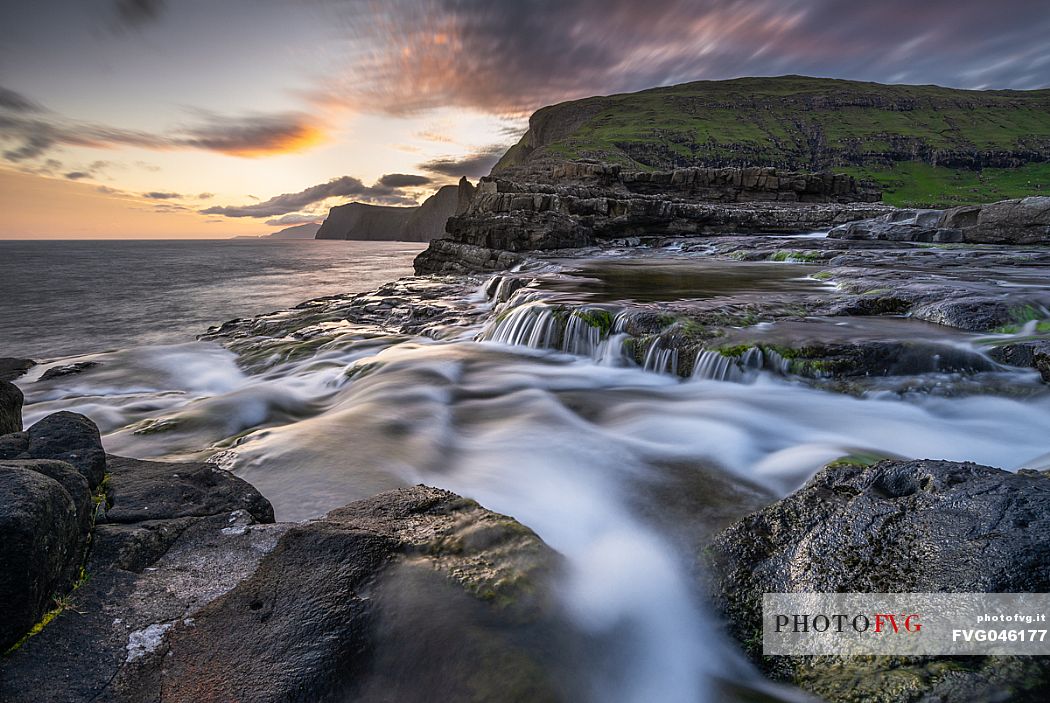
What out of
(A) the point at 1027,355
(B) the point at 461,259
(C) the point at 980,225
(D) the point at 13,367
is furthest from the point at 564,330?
(C) the point at 980,225

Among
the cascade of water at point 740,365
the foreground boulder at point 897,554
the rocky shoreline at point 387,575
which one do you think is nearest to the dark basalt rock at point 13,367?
the rocky shoreline at point 387,575

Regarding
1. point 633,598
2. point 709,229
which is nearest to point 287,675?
point 633,598

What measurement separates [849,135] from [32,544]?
481ft

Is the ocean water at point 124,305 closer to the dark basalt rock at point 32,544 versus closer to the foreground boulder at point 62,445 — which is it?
the foreground boulder at point 62,445

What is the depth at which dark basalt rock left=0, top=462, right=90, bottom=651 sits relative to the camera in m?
2.03

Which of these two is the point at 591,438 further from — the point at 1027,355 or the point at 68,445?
the point at 1027,355

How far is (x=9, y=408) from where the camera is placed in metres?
4.77

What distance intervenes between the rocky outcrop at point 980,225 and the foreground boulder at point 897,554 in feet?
93.4

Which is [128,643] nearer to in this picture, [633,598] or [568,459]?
[633,598]

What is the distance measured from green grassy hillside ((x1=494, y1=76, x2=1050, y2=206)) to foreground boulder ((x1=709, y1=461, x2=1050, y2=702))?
6965 cm

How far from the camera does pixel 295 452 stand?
19.0ft

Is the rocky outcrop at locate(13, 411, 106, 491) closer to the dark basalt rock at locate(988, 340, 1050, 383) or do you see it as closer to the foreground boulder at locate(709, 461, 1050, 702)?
the foreground boulder at locate(709, 461, 1050, 702)

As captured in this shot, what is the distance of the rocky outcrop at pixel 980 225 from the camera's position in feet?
72.0

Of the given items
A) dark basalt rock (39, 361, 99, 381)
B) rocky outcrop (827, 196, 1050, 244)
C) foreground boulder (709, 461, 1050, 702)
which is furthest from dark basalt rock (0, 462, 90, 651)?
rocky outcrop (827, 196, 1050, 244)
